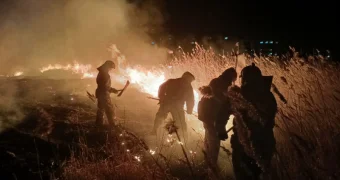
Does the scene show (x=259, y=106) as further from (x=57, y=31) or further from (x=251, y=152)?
(x=57, y=31)

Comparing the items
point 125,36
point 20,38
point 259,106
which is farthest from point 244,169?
point 20,38

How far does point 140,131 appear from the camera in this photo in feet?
30.4

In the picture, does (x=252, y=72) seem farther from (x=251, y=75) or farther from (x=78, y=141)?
(x=78, y=141)

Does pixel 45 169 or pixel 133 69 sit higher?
pixel 133 69

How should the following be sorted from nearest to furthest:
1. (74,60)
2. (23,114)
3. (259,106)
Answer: (259,106) → (23,114) → (74,60)

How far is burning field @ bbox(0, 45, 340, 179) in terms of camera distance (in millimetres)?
4594

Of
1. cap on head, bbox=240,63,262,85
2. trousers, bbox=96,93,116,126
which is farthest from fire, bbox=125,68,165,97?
cap on head, bbox=240,63,262,85

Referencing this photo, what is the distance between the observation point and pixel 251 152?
4391 mm

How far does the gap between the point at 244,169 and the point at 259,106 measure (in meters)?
1.00

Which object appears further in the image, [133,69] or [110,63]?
[133,69]

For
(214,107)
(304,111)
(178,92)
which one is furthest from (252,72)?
(178,92)

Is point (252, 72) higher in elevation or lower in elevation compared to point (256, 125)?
higher

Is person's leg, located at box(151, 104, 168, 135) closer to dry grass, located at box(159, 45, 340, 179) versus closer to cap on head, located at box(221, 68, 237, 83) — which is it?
cap on head, located at box(221, 68, 237, 83)

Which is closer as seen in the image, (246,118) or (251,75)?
(246,118)
